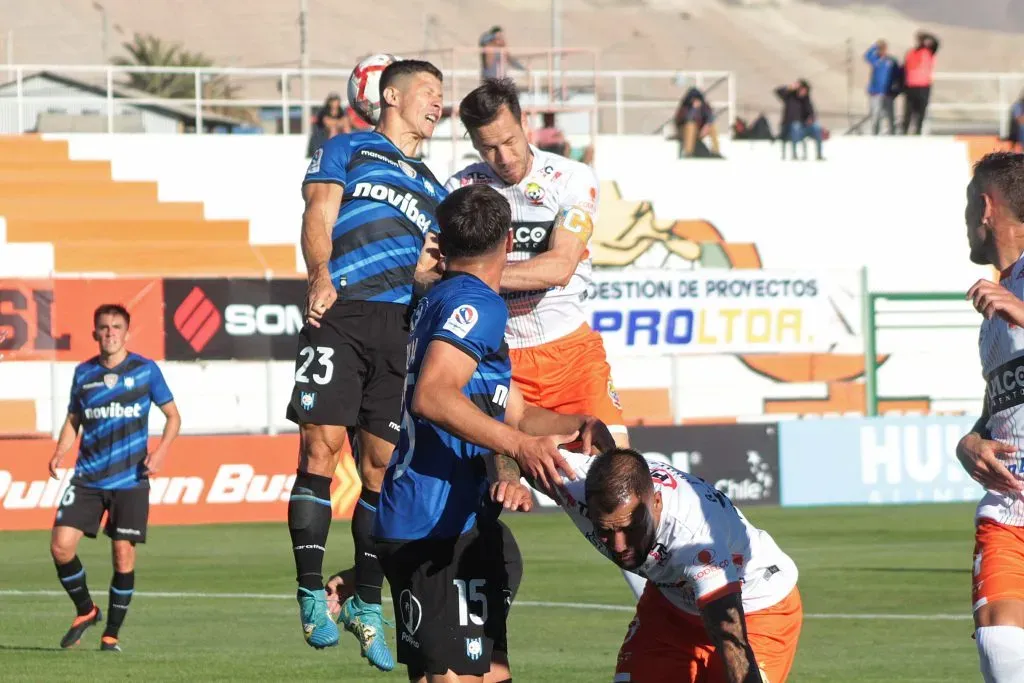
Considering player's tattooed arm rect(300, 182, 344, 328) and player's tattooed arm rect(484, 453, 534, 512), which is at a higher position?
player's tattooed arm rect(300, 182, 344, 328)

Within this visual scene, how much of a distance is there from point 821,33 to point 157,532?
4782 inches

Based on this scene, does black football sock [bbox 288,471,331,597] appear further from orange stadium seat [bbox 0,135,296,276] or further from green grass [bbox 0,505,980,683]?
orange stadium seat [bbox 0,135,296,276]

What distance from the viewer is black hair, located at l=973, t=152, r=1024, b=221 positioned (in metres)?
6.69

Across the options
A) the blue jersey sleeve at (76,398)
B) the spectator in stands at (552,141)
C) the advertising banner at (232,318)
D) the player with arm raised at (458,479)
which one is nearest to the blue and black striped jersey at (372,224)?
the player with arm raised at (458,479)

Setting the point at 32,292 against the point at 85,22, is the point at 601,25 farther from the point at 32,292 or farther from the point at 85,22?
the point at 32,292

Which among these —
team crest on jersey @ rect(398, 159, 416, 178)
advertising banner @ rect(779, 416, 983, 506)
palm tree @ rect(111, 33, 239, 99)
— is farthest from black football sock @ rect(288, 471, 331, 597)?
palm tree @ rect(111, 33, 239, 99)

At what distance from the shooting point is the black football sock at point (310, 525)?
8.37m

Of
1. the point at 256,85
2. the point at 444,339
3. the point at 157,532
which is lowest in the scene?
the point at 157,532

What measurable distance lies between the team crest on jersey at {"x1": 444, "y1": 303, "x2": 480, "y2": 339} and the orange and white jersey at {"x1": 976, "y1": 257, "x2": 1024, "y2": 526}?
6.52ft

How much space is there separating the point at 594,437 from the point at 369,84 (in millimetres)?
3084

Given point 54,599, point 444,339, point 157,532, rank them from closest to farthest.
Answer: point 444,339 → point 54,599 → point 157,532

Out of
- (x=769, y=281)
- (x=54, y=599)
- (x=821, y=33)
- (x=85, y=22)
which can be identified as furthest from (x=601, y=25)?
(x=54, y=599)

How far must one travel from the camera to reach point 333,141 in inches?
341

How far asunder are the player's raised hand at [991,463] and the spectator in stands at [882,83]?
28.6 metres
